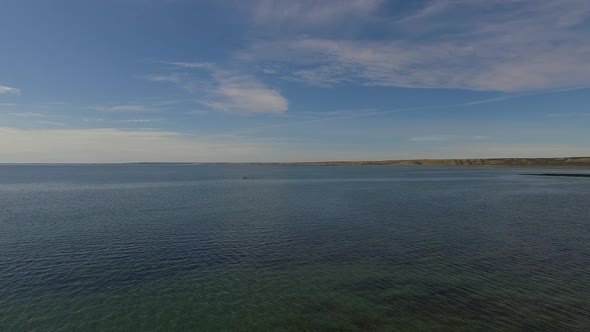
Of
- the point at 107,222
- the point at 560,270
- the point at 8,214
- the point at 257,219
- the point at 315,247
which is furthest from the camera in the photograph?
the point at 8,214

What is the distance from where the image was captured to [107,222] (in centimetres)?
5838

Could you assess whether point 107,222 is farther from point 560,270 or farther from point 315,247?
point 560,270

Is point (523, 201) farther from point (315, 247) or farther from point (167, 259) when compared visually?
point (167, 259)

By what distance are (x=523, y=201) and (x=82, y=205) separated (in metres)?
116

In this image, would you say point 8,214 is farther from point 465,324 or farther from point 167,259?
point 465,324

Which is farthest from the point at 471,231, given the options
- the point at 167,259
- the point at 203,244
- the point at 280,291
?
the point at 167,259

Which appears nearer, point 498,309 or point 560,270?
point 498,309

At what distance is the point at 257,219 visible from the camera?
6275cm

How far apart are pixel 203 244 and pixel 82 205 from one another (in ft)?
181

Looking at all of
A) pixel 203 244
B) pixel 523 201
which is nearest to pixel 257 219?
pixel 203 244

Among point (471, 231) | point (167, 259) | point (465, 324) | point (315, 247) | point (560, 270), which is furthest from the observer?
point (471, 231)

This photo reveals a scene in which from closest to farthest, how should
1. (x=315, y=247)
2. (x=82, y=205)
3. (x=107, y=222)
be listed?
(x=315, y=247)
(x=107, y=222)
(x=82, y=205)

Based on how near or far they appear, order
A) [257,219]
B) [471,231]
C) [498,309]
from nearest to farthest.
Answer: [498,309] → [471,231] → [257,219]

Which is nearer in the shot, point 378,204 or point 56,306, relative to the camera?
point 56,306
